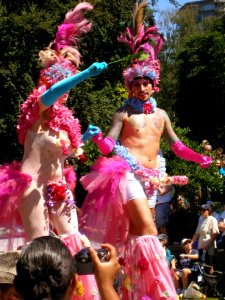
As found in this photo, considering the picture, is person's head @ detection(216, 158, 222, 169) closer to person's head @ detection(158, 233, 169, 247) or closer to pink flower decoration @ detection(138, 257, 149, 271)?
person's head @ detection(158, 233, 169, 247)

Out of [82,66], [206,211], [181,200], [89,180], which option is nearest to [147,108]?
[89,180]

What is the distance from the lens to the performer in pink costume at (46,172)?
4.39m

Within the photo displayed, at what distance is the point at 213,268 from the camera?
9.30 meters

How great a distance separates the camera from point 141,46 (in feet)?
18.2

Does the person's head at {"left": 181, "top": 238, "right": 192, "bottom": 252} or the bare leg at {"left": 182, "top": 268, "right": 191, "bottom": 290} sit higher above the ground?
the person's head at {"left": 181, "top": 238, "right": 192, "bottom": 252}

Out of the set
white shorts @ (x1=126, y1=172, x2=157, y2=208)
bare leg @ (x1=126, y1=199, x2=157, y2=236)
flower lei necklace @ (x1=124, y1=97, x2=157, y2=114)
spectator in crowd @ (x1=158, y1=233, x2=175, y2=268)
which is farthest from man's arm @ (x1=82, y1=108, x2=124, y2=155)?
spectator in crowd @ (x1=158, y1=233, x2=175, y2=268)

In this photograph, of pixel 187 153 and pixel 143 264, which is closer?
pixel 143 264

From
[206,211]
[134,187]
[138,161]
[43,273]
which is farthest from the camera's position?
[206,211]

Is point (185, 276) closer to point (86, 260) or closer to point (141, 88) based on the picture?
point (141, 88)

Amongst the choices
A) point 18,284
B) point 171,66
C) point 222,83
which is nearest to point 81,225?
point 18,284

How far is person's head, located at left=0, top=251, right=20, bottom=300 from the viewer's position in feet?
9.05

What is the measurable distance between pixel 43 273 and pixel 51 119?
8.24 ft

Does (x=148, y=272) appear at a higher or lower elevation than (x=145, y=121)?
lower

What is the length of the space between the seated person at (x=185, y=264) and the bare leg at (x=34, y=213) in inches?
189
